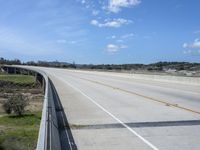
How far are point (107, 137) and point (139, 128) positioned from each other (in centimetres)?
167

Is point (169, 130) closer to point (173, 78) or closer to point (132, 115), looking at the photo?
Answer: point (132, 115)

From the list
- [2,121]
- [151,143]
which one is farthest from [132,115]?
[2,121]

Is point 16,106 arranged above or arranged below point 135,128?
below

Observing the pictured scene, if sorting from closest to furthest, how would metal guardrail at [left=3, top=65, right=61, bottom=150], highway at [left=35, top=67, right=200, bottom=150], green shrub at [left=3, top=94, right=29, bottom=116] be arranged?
1. metal guardrail at [left=3, top=65, right=61, bottom=150]
2. highway at [left=35, top=67, right=200, bottom=150]
3. green shrub at [left=3, top=94, right=29, bottom=116]

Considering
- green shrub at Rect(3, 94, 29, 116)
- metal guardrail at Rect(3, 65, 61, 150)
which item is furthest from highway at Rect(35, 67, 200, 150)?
green shrub at Rect(3, 94, 29, 116)

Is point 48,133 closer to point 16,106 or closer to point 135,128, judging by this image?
point 135,128

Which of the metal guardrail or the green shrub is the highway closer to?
the metal guardrail

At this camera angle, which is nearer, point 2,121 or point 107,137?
point 107,137

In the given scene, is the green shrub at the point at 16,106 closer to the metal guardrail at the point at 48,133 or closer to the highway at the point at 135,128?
the highway at the point at 135,128

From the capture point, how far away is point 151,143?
10.4 m

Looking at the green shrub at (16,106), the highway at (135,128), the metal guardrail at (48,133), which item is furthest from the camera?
the green shrub at (16,106)

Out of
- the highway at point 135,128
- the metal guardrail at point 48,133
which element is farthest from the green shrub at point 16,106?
the metal guardrail at point 48,133

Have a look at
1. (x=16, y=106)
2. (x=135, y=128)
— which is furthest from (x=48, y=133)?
(x=16, y=106)

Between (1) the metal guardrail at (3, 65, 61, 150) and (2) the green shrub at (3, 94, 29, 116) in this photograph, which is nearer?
(1) the metal guardrail at (3, 65, 61, 150)
